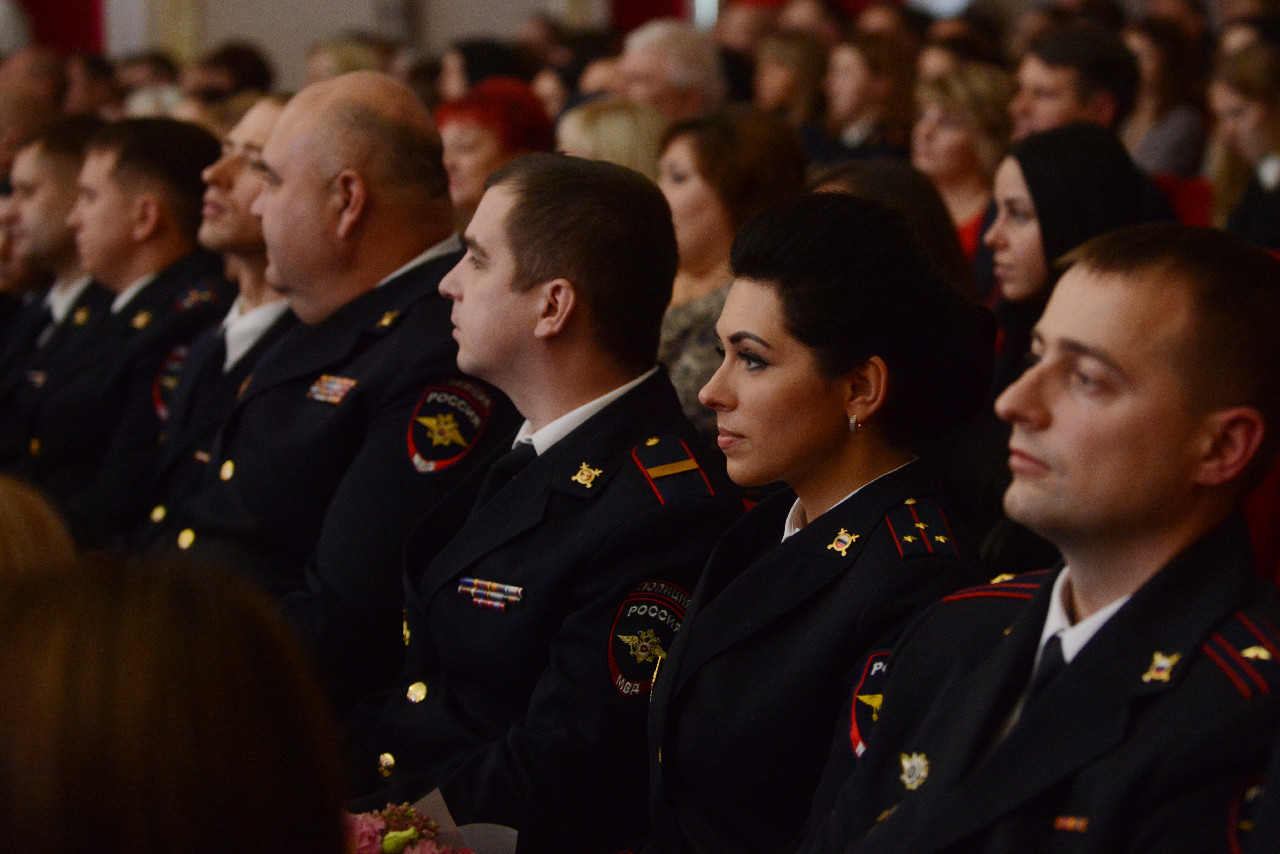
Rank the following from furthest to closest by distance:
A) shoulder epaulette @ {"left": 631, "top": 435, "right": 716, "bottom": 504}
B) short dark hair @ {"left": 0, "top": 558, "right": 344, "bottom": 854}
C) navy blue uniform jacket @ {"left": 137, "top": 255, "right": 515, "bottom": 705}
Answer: navy blue uniform jacket @ {"left": 137, "top": 255, "right": 515, "bottom": 705}
shoulder epaulette @ {"left": 631, "top": 435, "right": 716, "bottom": 504}
short dark hair @ {"left": 0, "top": 558, "right": 344, "bottom": 854}

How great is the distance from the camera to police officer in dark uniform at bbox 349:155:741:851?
1.80m

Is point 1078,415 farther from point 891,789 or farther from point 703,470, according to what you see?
point 703,470

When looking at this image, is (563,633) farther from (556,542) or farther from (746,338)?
(746,338)

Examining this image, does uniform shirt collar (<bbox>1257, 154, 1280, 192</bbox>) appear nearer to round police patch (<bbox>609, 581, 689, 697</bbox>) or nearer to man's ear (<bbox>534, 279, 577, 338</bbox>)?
man's ear (<bbox>534, 279, 577, 338</bbox>)

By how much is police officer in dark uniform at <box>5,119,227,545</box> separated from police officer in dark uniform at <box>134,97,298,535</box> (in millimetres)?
222

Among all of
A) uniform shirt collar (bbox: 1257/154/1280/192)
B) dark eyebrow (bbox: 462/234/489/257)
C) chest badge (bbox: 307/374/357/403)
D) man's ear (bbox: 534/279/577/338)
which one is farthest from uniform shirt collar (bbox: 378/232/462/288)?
uniform shirt collar (bbox: 1257/154/1280/192)

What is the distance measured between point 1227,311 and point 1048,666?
372mm

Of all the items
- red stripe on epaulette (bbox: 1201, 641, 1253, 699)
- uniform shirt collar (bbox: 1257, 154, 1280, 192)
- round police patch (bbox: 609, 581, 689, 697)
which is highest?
red stripe on epaulette (bbox: 1201, 641, 1253, 699)

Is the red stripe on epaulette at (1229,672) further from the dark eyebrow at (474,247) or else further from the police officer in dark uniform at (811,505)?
the dark eyebrow at (474,247)

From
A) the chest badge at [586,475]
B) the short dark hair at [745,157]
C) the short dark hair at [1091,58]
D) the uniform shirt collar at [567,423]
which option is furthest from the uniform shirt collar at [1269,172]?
the chest badge at [586,475]

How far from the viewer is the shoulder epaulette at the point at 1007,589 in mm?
1444

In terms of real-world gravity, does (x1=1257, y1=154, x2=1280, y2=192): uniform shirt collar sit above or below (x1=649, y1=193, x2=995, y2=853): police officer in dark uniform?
below

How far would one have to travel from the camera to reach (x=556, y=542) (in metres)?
1.90

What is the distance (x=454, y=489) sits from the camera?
7.02 feet
